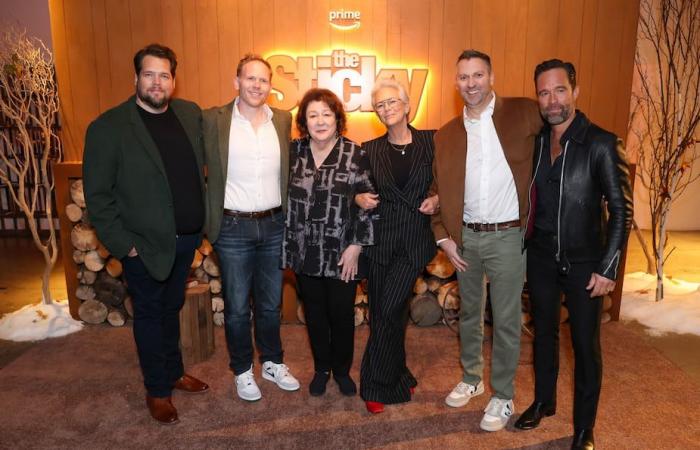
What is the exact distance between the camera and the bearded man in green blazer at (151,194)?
2.44 metres

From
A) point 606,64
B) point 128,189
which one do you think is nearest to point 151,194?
point 128,189

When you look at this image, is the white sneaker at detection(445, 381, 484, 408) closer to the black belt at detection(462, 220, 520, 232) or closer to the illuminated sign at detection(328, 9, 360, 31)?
the black belt at detection(462, 220, 520, 232)

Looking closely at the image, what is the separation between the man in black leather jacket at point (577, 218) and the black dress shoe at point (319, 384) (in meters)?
1.24

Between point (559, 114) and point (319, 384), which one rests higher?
point (559, 114)

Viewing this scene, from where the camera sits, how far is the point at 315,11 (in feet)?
12.4

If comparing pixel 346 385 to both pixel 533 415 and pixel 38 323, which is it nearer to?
pixel 533 415

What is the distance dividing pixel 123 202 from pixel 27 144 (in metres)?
2.16

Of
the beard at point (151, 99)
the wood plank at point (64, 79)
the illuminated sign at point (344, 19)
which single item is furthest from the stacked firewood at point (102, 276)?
the illuminated sign at point (344, 19)

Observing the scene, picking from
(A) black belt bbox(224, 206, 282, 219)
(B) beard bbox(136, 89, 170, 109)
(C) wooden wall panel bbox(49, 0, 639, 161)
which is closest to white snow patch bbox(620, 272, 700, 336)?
(C) wooden wall panel bbox(49, 0, 639, 161)

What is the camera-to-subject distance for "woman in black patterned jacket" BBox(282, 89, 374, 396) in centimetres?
259

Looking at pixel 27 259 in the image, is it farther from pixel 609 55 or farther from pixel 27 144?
pixel 609 55

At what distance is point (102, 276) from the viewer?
4074mm

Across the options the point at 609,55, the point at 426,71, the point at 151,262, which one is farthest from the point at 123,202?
the point at 609,55

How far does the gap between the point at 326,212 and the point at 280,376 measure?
1072mm
